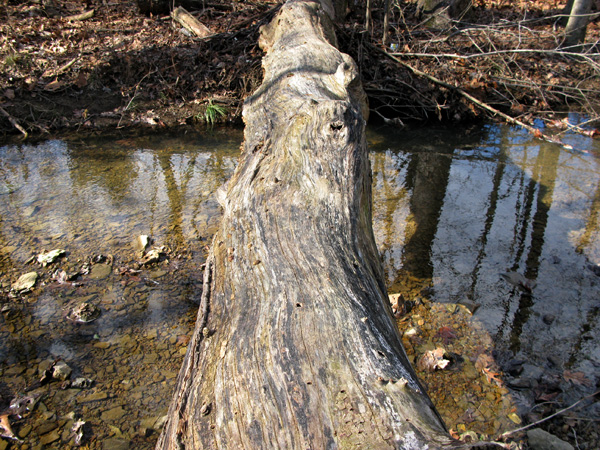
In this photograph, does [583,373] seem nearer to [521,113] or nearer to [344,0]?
[521,113]

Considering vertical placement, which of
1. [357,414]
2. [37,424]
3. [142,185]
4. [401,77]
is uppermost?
[401,77]

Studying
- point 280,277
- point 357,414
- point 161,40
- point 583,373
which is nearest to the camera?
point 357,414

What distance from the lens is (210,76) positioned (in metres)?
7.40

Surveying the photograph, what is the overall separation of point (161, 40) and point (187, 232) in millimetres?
5588

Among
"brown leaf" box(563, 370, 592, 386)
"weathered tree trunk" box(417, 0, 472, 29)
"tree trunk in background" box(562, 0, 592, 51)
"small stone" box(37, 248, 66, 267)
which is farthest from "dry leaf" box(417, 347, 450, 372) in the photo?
"tree trunk in background" box(562, 0, 592, 51)

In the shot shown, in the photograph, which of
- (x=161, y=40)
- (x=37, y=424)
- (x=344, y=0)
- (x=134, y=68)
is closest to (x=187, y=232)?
(x=37, y=424)

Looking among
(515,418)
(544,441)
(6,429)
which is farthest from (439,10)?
(6,429)

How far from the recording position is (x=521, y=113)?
7582 millimetres

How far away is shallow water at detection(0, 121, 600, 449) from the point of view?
264cm

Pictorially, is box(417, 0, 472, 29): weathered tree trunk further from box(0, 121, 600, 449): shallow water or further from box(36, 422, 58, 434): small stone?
box(36, 422, 58, 434): small stone

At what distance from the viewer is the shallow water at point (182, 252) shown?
264cm

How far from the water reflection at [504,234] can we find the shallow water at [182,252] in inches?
0.6

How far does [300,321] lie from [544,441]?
5.36ft

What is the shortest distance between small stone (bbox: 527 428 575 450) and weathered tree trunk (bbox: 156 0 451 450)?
1.14m
